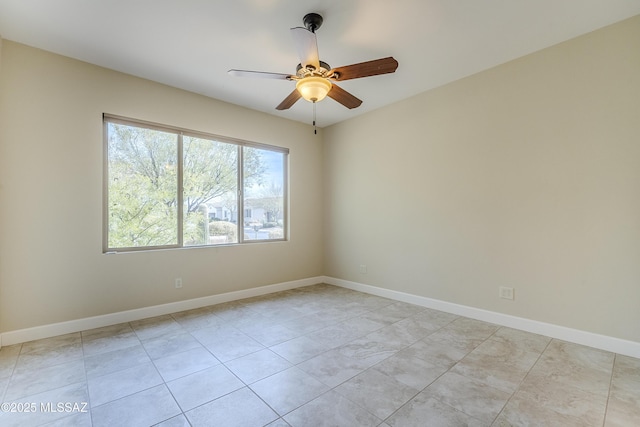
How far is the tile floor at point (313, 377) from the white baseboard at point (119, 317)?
107mm

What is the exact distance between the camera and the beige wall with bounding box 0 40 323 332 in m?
2.61

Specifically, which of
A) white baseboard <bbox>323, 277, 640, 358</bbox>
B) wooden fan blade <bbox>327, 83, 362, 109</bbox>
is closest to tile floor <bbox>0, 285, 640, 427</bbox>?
white baseboard <bbox>323, 277, 640, 358</bbox>

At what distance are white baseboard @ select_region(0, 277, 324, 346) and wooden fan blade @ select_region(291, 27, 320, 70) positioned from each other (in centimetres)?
305

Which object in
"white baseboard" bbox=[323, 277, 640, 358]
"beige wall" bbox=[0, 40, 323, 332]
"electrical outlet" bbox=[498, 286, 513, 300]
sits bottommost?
"white baseboard" bbox=[323, 277, 640, 358]

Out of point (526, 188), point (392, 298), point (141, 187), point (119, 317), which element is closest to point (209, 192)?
point (141, 187)

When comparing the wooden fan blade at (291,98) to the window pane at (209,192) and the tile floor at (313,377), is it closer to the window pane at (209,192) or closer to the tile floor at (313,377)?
the window pane at (209,192)

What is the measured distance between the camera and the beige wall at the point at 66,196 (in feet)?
8.55

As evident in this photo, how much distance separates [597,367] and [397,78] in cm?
322

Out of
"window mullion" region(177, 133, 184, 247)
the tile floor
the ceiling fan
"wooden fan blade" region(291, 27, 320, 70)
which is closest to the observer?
the tile floor

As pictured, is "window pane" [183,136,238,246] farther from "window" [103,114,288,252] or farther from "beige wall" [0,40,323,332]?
"beige wall" [0,40,323,332]

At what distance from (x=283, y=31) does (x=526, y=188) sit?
279cm

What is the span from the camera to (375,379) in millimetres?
2035

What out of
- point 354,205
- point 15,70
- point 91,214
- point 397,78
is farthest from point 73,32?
point 354,205

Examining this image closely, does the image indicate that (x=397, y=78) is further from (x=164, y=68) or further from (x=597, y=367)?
(x=597, y=367)
